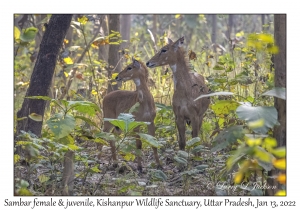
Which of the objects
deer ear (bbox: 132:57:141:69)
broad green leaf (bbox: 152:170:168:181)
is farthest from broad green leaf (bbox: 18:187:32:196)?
deer ear (bbox: 132:57:141:69)

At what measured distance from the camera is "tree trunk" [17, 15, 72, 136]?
8.21 m

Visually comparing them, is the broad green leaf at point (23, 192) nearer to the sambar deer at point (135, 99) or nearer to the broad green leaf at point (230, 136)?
the broad green leaf at point (230, 136)

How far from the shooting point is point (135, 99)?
898 cm

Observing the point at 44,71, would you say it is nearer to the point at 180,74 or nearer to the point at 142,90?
the point at 142,90

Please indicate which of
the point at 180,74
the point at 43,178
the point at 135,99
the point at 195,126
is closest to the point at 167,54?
the point at 180,74

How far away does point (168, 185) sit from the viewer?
7.31 m

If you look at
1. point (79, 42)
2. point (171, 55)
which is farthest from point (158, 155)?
point (79, 42)

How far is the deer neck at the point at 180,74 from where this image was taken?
906 centimetres

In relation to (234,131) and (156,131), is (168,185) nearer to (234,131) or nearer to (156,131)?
(234,131)

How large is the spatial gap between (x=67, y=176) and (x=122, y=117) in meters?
0.87

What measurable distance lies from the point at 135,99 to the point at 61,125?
2.85m

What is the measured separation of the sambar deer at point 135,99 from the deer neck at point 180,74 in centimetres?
43

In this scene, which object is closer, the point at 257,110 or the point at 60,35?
the point at 257,110

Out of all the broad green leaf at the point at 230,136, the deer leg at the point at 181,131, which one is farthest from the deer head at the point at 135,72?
the broad green leaf at the point at 230,136
